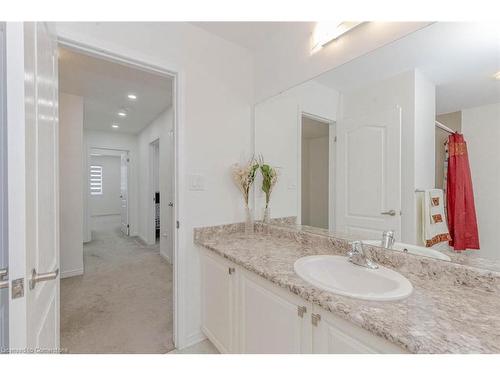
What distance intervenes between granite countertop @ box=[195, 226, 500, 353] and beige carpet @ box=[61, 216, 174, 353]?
129 centimetres

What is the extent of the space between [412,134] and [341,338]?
40.0 inches

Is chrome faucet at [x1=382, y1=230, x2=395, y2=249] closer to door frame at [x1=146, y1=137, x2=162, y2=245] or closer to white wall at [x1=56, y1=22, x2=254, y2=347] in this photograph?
white wall at [x1=56, y1=22, x2=254, y2=347]

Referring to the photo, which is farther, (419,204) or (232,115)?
(232,115)

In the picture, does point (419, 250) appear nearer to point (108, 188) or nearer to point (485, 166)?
point (485, 166)

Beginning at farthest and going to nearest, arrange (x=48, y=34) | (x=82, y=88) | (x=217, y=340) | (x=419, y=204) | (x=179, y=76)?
(x=82, y=88)
(x=179, y=76)
(x=217, y=340)
(x=419, y=204)
(x=48, y=34)

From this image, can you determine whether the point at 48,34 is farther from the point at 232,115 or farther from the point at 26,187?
the point at 232,115

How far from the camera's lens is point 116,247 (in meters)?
4.30

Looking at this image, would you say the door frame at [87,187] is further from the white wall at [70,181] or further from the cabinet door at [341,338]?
the cabinet door at [341,338]

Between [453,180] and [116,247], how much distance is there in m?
4.89

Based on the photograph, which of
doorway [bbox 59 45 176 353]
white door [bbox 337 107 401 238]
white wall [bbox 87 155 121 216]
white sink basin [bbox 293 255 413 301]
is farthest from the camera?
white wall [bbox 87 155 121 216]

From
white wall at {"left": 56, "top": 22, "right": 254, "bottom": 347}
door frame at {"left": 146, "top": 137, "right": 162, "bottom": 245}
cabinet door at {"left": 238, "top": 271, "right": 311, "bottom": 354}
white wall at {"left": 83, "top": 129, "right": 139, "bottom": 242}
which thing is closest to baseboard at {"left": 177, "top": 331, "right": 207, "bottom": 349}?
white wall at {"left": 56, "top": 22, "right": 254, "bottom": 347}

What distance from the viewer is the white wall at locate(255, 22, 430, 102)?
3.95 feet

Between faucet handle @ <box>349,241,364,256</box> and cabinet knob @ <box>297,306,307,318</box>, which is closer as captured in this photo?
cabinet knob @ <box>297,306,307,318</box>
